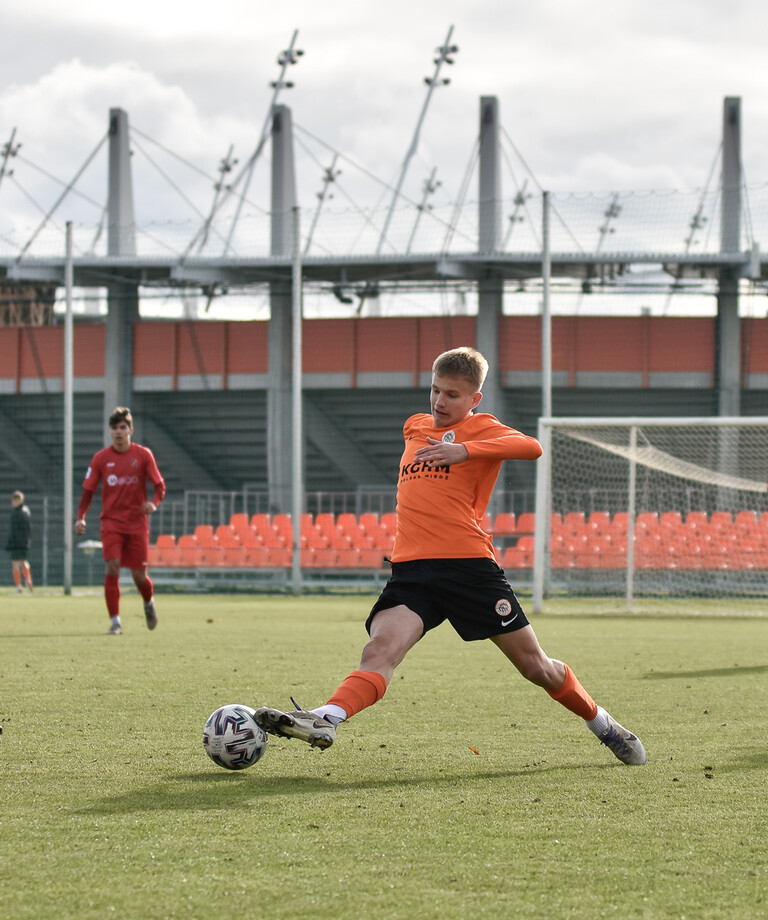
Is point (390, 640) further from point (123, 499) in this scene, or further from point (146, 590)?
point (146, 590)

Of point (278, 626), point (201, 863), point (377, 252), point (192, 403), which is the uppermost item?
point (377, 252)

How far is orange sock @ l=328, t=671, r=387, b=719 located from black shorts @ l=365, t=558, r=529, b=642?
0.66 ft

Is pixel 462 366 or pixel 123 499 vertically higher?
pixel 462 366

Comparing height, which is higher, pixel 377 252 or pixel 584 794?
pixel 377 252

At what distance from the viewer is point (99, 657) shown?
8.68 meters

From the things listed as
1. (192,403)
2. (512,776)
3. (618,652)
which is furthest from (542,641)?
(192,403)

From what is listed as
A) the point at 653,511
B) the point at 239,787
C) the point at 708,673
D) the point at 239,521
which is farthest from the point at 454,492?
the point at 239,521

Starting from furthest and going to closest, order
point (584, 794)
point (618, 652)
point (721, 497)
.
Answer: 1. point (721, 497)
2. point (618, 652)
3. point (584, 794)

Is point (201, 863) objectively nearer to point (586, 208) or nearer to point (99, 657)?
point (99, 657)

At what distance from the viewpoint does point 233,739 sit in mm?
4242

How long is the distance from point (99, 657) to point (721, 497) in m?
13.2

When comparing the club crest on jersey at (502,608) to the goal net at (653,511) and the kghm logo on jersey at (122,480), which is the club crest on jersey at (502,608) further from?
the goal net at (653,511)

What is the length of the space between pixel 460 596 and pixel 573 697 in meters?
0.62

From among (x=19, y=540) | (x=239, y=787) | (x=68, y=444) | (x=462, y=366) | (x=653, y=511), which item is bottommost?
(x=19, y=540)
